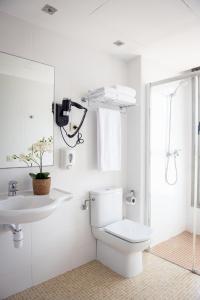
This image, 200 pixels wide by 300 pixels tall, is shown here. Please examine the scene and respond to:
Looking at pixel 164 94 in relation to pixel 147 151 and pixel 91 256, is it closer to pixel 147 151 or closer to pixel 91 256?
pixel 147 151

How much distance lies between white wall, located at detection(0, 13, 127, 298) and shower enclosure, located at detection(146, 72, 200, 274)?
55 cm

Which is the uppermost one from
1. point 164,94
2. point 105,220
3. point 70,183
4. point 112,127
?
point 164,94

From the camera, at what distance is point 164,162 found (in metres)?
2.90

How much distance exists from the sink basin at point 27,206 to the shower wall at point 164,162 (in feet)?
4.67

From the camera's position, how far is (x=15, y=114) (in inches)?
74.0

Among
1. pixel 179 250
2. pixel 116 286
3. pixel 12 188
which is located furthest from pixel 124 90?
pixel 179 250

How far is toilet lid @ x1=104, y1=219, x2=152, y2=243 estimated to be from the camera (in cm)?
200

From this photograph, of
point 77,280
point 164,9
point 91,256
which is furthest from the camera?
point 91,256

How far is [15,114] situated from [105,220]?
1400 mm

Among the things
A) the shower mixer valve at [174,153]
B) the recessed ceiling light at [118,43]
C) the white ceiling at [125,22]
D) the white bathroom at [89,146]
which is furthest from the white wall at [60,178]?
the shower mixer valve at [174,153]

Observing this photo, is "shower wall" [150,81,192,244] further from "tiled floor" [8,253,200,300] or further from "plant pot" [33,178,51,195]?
"plant pot" [33,178,51,195]

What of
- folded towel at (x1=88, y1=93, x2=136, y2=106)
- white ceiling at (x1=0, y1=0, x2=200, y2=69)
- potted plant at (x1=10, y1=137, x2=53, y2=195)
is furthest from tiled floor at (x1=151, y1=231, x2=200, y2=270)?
white ceiling at (x1=0, y1=0, x2=200, y2=69)

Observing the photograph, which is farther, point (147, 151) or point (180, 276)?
point (147, 151)

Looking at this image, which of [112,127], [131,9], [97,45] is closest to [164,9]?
[131,9]
